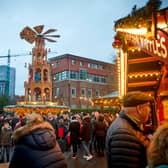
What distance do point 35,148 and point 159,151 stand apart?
174 centimetres

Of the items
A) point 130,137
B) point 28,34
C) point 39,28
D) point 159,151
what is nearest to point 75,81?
point 39,28

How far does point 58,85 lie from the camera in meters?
45.0

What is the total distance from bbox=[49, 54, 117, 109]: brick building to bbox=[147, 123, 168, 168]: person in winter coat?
129 ft

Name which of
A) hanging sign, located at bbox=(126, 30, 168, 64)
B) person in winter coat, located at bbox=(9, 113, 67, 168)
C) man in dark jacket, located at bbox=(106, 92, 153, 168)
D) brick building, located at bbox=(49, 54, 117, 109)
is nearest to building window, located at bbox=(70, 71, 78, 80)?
brick building, located at bbox=(49, 54, 117, 109)

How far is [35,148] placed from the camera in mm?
2670

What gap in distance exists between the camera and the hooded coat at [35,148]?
2674 millimetres

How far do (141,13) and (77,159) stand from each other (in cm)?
661

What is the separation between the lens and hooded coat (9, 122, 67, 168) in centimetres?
267

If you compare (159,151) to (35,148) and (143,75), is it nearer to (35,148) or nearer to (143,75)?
(35,148)

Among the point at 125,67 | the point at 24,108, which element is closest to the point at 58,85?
the point at 24,108

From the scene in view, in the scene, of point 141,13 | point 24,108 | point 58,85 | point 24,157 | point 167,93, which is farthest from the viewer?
point 58,85

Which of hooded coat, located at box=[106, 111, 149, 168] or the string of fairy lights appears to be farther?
the string of fairy lights

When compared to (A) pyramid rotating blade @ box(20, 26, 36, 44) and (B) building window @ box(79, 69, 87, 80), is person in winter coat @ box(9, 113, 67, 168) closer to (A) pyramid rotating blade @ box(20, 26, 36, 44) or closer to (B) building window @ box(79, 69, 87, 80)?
(A) pyramid rotating blade @ box(20, 26, 36, 44)

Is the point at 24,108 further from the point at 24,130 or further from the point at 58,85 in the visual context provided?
the point at 24,130
